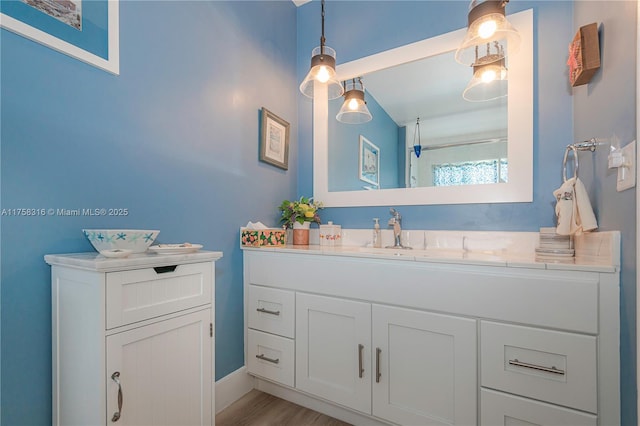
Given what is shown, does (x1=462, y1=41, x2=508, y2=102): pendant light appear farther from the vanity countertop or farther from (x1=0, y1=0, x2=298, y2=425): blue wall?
(x1=0, y1=0, x2=298, y2=425): blue wall

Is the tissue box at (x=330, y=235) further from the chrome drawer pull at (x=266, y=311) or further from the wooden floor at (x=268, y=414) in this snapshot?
the wooden floor at (x=268, y=414)

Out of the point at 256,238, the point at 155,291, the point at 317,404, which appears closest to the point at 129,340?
the point at 155,291

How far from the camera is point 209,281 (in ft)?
4.00

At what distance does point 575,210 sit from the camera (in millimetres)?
1165

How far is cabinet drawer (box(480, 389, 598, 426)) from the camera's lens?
3.34 ft

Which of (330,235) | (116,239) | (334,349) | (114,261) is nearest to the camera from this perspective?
(114,261)

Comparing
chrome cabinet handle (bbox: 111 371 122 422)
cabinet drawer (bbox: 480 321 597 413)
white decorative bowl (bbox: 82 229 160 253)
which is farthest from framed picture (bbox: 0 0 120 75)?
cabinet drawer (bbox: 480 321 597 413)

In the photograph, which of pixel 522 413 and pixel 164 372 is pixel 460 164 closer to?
pixel 522 413

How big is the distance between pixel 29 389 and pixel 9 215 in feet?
1.89

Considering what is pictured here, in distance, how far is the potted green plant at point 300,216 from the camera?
6.68 feet

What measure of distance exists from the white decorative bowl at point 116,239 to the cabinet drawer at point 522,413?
4.65ft

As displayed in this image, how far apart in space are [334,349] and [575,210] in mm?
1211

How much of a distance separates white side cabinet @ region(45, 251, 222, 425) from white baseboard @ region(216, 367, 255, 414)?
0.45m

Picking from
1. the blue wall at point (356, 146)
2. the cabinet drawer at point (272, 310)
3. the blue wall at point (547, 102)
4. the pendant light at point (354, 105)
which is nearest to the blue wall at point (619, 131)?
the blue wall at point (547, 102)
